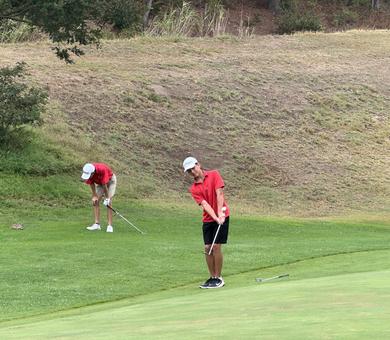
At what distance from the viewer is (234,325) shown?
9.01 meters

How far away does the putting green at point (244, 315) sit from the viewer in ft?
27.3

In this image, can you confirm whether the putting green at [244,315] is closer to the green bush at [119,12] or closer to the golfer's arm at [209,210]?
the golfer's arm at [209,210]

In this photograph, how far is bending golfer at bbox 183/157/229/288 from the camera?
14.9 meters

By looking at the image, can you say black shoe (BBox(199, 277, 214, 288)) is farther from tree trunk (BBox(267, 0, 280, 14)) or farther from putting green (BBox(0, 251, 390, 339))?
tree trunk (BBox(267, 0, 280, 14))

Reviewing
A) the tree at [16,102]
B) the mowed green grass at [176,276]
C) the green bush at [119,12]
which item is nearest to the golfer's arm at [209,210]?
the mowed green grass at [176,276]

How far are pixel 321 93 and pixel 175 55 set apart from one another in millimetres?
6990

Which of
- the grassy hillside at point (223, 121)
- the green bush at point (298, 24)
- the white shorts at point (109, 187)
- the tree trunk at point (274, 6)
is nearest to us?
the white shorts at point (109, 187)

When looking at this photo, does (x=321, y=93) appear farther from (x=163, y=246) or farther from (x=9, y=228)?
(x=163, y=246)

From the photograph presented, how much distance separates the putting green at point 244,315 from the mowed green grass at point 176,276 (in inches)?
0.7

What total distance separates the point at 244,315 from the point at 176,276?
679cm

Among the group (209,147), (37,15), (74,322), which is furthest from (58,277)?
(209,147)

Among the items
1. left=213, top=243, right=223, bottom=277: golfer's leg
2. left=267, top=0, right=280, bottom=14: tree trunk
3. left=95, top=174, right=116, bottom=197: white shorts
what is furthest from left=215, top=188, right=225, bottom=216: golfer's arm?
left=267, top=0, right=280, bottom=14: tree trunk

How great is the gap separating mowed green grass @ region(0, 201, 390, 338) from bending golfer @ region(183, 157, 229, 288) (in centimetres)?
48

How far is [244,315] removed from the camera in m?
9.86
